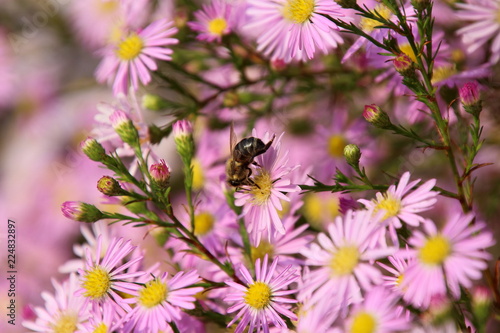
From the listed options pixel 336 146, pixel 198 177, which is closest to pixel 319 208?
pixel 336 146

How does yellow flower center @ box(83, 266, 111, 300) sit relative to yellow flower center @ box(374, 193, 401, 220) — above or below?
below

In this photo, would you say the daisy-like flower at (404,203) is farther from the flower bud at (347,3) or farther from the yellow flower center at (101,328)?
the yellow flower center at (101,328)

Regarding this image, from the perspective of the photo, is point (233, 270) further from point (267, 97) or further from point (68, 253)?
point (68, 253)

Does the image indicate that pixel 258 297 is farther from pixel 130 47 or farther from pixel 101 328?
pixel 130 47

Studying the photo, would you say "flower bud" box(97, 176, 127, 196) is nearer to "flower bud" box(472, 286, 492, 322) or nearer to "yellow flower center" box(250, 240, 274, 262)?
"yellow flower center" box(250, 240, 274, 262)

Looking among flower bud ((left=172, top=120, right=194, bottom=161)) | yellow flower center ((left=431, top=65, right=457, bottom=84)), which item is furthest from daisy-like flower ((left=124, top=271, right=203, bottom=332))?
yellow flower center ((left=431, top=65, right=457, bottom=84))

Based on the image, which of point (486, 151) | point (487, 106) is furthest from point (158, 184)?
point (486, 151)
